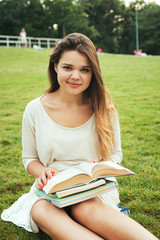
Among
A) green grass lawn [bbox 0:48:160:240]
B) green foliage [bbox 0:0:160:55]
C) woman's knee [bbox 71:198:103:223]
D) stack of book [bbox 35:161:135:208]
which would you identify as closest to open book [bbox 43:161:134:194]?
stack of book [bbox 35:161:135:208]

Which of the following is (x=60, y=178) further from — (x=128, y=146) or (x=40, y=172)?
(x=128, y=146)

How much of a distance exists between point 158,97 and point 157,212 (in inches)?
195

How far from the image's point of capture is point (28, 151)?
90.5 inches

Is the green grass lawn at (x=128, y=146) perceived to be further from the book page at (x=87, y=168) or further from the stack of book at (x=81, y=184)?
the book page at (x=87, y=168)

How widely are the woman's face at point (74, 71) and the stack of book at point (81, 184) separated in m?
0.75

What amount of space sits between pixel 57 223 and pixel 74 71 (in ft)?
3.96

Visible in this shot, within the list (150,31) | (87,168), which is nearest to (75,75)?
(87,168)

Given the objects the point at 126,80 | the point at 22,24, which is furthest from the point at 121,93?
the point at 22,24

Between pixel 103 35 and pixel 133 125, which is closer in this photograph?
pixel 133 125

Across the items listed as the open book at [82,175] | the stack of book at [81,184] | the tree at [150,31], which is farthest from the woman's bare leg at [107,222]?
the tree at [150,31]

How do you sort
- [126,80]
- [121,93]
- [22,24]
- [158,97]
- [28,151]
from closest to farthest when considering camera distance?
[28,151] → [158,97] → [121,93] → [126,80] → [22,24]

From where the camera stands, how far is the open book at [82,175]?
1.69 meters

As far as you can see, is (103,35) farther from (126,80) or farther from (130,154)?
(130,154)

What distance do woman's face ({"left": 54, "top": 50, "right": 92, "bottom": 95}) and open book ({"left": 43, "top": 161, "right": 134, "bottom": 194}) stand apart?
0.76 metres
